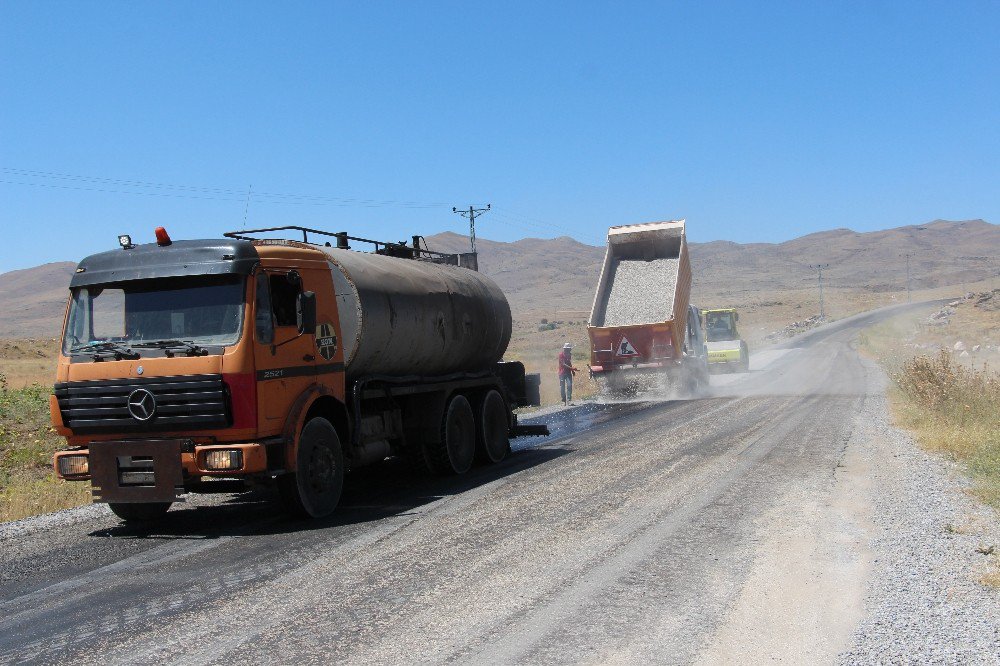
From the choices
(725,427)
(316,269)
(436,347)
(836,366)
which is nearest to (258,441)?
(316,269)

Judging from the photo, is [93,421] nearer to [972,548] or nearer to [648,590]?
[648,590]

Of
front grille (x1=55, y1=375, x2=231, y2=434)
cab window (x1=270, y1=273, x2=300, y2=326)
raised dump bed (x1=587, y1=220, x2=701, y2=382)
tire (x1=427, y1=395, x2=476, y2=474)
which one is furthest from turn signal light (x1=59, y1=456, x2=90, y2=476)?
raised dump bed (x1=587, y1=220, x2=701, y2=382)

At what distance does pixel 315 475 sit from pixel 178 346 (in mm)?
1919

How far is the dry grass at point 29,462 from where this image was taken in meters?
10.5

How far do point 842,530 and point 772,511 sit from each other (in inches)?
36.7

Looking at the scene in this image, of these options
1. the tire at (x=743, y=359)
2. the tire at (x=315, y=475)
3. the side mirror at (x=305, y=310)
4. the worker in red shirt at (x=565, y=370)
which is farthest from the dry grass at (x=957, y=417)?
the tire at (x=743, y=359)

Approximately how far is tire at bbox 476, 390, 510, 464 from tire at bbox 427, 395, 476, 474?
5.0 inches

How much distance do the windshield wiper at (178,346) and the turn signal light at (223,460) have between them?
90cm

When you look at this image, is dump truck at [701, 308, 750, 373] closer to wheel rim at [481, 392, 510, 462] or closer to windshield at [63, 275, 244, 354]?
wheel rim at [481, 392, 510, 462]

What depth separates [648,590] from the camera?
6.19 m

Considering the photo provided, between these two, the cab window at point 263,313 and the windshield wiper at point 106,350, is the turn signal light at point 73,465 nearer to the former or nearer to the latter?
the windshield wiper at point 106,350

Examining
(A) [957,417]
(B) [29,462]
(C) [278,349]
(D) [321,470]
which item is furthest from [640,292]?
(C) [278,349]

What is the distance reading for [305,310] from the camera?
880 centimetres

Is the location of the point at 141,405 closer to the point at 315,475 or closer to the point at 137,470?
the point at 137,470
